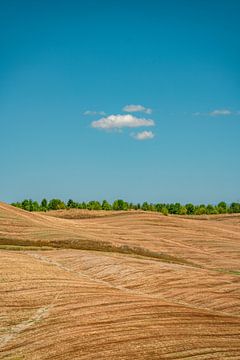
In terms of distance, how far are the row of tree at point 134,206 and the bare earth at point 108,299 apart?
61084 millimetres

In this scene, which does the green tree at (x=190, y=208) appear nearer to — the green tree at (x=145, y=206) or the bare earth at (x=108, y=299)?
the green tree at (x=145, y=206)

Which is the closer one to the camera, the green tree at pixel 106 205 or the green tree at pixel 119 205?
the green tree at pixel 106 205

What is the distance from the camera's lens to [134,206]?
168 meters

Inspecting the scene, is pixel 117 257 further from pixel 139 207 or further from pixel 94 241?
pixel 139 207

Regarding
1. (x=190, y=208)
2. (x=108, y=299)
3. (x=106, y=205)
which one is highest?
(x=106, y=205)

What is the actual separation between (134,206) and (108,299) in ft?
412

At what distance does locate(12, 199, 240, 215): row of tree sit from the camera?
14888cm

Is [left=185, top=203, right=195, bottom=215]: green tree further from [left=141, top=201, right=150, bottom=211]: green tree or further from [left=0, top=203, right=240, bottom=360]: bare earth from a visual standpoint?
[left=0, top=203, right=240, bottom=360]: bare earth

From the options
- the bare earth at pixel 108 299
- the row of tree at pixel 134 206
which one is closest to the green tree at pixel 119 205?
the row of tree at pixel 134 206

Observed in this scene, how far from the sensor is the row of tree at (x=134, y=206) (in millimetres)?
148875

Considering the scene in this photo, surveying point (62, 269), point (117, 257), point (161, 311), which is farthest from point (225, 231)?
point (161, 311)

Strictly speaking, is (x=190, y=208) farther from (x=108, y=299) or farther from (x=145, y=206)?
(x=108, y=299)

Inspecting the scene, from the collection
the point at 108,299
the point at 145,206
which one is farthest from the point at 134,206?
the point at 108,299

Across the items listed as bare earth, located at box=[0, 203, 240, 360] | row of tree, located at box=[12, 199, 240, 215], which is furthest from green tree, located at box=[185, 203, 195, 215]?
bare earth, located at box=[0, 203, 240, 360]
